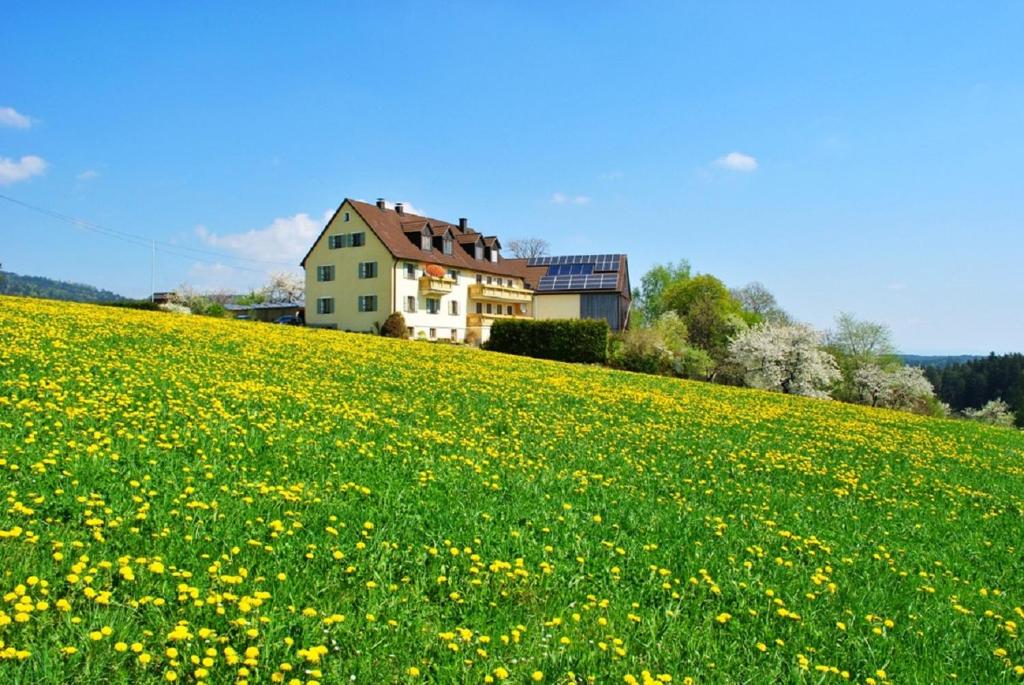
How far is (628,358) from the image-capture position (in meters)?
39.0

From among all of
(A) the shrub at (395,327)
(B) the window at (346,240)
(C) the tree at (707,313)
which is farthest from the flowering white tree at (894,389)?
(B) the window at (346,240)

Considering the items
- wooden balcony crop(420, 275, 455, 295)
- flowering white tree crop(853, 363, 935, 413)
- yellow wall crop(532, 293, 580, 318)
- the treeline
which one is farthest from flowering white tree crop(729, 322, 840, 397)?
wooden balcony crop(420, 275, 455, 295)

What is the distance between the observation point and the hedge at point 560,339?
37812mm

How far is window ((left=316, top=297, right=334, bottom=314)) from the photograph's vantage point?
156 ft

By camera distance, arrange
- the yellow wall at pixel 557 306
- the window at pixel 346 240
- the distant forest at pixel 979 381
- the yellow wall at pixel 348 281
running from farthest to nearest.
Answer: the distant forest at pixel 979 381, the yellow wall at pixel 557 306, the window at pixel 346 240, the yellow wall at pixel 348 281

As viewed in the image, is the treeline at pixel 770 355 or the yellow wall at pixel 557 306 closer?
the treeline at pixel 770 355

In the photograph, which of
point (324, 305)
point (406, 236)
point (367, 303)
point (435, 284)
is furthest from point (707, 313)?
point (324, 305)

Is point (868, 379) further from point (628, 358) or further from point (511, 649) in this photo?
point (511, 649)

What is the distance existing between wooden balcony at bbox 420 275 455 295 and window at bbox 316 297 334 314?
732 cm

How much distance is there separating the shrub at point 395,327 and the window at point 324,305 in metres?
7.37

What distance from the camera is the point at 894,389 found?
2064 inches

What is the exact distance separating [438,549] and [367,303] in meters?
41.3

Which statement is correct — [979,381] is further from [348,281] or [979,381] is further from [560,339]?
[348,281]

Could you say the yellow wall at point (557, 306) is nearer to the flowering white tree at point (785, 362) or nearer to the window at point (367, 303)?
the flowering white tree at point (785, 362)
